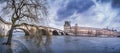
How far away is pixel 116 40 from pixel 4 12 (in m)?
18.6

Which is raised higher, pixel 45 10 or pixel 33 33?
pixel 45 10

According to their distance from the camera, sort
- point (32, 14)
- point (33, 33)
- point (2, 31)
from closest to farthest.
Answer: point (2, 31)
point (33, 33)
point (32, 14)

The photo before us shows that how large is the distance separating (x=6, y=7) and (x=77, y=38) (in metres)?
17.6

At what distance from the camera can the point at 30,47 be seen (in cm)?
2034

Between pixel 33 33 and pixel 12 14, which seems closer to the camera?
pixel 33 33

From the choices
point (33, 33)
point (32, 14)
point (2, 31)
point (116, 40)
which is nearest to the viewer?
point (2, 31)

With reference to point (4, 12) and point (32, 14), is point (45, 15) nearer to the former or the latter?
point (32, 14)

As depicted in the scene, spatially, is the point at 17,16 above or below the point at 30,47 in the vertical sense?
above

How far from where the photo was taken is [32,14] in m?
20.0

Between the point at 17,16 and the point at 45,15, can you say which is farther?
the point at 17,16

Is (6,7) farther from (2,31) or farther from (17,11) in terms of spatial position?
(2,31)

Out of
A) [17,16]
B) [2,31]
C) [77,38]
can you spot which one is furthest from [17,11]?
[77,38]

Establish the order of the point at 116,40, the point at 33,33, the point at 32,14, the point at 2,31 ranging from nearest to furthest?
1. the point at 2,31
2. the point at 33,33
3. the point at 32,14
4. the point at 116,40

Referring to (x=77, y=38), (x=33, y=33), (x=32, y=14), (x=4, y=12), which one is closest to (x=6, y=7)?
(x=4, y=12)
